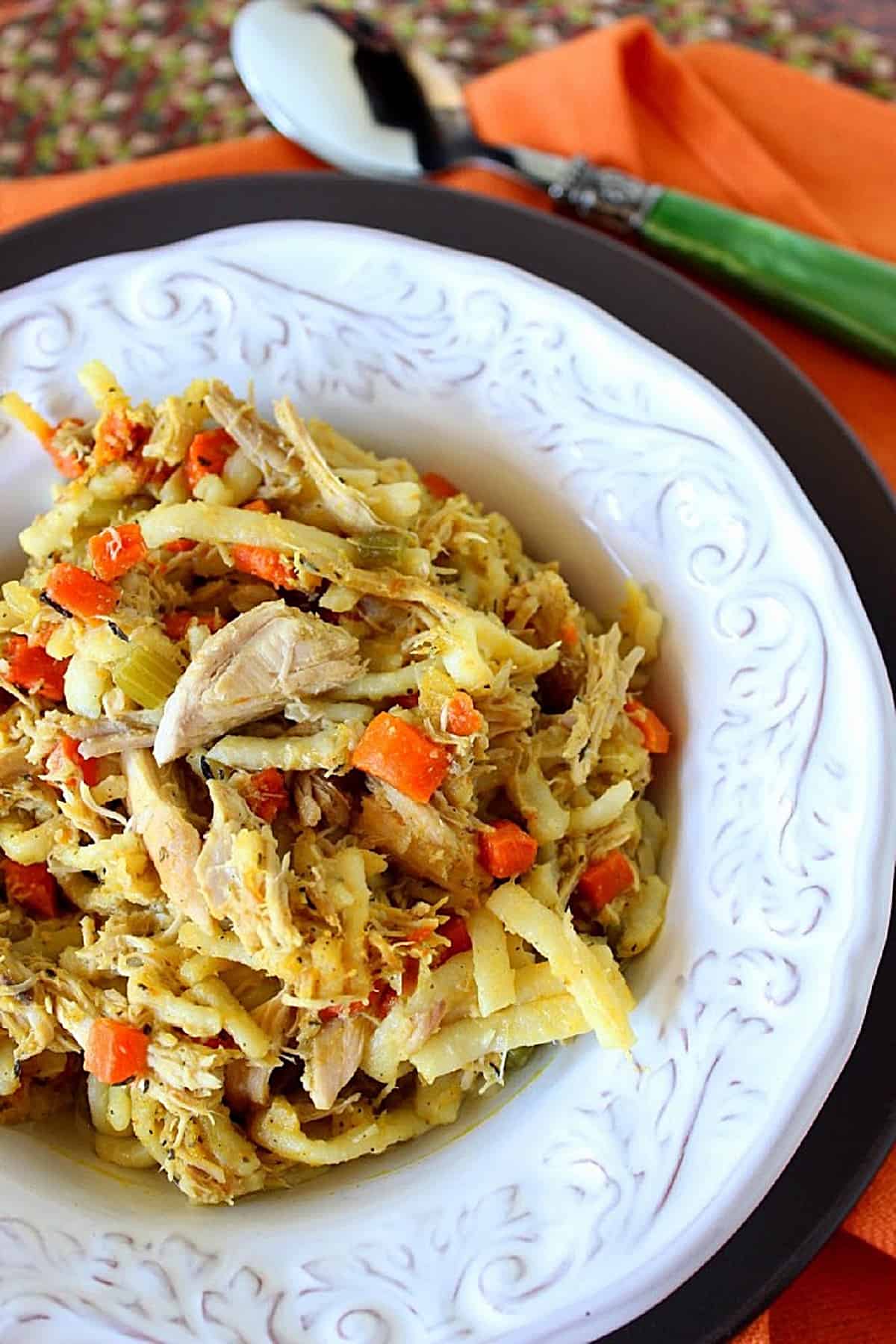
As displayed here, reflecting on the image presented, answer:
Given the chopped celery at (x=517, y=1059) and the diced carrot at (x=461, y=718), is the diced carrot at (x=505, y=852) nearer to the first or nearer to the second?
the diced carrot at (x=461, y=718)

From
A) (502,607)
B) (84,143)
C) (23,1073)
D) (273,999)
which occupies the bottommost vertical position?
(23,1073)

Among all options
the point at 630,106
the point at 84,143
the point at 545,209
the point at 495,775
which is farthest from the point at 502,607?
the point at 84,143

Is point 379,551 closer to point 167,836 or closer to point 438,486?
point 438,486

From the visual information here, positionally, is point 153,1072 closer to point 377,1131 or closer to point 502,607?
point 377,1131

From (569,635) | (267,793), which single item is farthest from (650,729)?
(267,793)

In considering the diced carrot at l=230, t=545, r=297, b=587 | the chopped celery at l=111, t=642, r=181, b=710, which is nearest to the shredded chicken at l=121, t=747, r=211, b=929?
the chopped celery at l=111, t=642, r=181, b=710

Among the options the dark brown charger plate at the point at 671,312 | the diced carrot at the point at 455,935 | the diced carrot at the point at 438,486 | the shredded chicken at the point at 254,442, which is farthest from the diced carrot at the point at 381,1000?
the diced carrot at the point at 438,486
